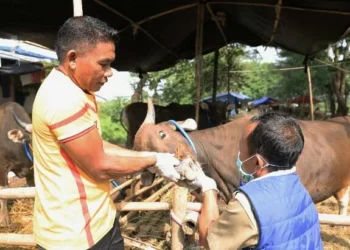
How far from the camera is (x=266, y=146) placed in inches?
65.6

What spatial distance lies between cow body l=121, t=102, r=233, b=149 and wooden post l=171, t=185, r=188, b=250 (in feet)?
20.7

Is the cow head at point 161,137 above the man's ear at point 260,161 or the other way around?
the other way around

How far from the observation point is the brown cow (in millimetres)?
3809

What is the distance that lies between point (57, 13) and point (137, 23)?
1291 millimetres

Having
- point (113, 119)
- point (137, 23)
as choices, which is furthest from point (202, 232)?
point (113, 119)

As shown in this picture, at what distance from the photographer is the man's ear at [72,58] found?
1.77 m

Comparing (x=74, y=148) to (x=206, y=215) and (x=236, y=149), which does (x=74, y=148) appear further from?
(x=236, y=149)

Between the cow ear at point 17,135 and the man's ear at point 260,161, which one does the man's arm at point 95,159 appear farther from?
the cow ear at point 17,135

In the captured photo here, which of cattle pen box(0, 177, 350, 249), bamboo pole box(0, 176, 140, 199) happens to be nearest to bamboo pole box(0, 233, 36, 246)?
cattle pen box(0, 177, 350, 249)

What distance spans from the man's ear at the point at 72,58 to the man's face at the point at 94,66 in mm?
12

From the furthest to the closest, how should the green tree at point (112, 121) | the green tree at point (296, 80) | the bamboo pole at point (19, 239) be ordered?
the green tree at point (296, 80)
the green tree at point (112, 121)
the bamboo pole at point (19, 239)

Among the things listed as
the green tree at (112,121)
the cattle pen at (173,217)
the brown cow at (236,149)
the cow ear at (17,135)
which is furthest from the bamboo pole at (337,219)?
the green tree at (112,121)

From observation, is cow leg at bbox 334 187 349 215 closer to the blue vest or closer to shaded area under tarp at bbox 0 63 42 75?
the blue vest

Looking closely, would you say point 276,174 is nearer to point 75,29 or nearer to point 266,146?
point 266,146
